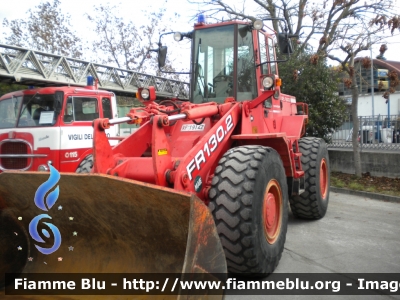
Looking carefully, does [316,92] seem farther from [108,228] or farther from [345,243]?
[108,228]

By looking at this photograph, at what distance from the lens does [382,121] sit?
37.6ft

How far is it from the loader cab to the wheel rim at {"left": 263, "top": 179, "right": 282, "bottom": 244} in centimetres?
141

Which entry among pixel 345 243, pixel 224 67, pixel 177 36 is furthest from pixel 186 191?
pixel 177 36

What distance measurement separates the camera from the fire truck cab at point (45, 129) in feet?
26.6

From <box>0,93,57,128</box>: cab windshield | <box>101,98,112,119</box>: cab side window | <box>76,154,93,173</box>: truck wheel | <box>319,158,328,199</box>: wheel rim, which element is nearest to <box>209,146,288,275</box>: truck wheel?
<box>76,154,93,173</box>: truck wheel

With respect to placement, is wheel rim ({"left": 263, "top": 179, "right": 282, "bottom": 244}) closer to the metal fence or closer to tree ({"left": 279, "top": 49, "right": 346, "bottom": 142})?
the metal fence

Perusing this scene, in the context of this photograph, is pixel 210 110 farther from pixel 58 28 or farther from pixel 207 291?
pixel 58 28

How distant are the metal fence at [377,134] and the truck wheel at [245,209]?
7.68 m

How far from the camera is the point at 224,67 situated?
5410 mm

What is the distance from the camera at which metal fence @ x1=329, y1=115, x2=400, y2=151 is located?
1070 cm

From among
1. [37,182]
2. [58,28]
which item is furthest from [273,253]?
[58,28]

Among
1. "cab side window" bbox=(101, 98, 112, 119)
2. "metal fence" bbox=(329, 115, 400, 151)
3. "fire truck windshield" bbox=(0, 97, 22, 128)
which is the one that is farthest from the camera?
"metal fence" bbox=(329, 115, 400, 151)

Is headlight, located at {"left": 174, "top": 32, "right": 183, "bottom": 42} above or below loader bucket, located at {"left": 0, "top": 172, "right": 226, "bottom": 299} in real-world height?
above

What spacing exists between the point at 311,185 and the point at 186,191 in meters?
3.15
